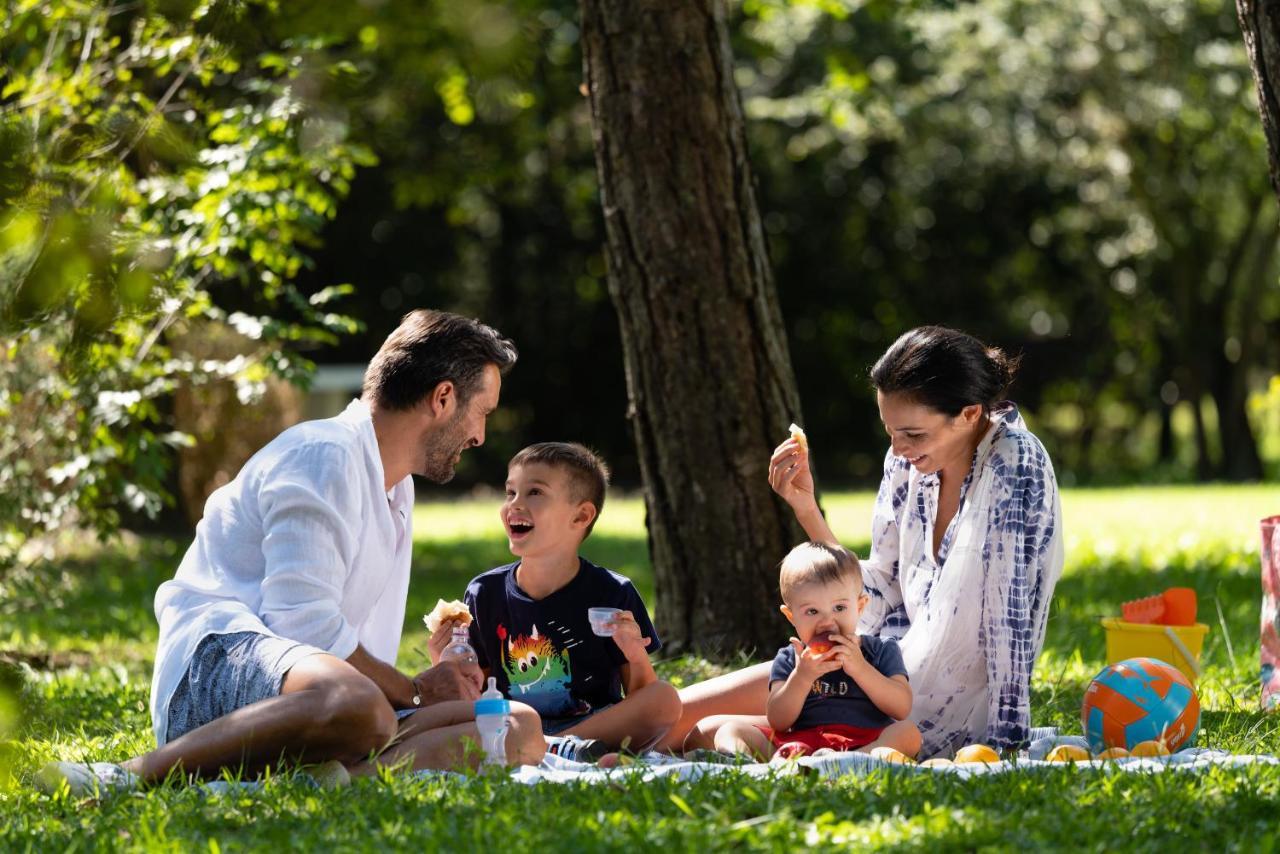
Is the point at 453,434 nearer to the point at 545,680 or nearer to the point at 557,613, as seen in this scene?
the point at 557,613

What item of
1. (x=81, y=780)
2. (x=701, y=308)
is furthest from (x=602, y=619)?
(x=701, y=308)

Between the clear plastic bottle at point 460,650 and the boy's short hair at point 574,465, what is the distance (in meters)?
0.47

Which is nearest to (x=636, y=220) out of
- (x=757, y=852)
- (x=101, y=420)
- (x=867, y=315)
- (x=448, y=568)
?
(x=101, y=420)

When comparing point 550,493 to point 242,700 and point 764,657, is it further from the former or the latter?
point 764,657

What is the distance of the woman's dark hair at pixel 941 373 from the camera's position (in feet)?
14.0

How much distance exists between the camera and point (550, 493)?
455cm

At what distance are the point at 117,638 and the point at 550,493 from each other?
174 inches

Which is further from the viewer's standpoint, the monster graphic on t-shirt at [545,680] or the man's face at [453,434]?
the monster graphic on t-shirt at [545,680]

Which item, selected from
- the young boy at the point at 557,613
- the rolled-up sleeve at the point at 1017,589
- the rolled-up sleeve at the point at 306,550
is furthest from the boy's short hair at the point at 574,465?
the rolled-up sleeve at the point at 1017,589

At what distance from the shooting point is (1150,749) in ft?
13.0

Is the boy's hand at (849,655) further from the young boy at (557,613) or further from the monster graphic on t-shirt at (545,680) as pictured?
the monster graphic on t-shirt at (545,680)

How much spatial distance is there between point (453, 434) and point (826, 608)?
3.75ft

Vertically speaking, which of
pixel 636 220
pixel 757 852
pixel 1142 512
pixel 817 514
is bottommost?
pixel 1142 512

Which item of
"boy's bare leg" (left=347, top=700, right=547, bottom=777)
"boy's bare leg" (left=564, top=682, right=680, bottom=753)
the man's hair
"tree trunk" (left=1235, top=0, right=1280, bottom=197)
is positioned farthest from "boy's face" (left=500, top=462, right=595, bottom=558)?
"tree trunk" (left=1235, top=0, right=1280, bottom=197)
